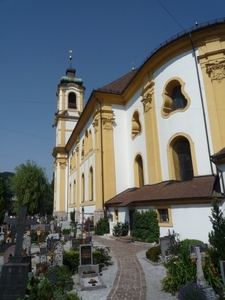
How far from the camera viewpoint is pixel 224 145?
1388 centimetres

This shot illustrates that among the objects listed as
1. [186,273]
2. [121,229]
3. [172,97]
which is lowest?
[186,273]

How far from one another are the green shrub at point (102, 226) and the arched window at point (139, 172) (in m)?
4.24

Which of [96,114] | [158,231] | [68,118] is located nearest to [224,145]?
[158,231]

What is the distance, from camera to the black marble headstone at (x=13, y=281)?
6.01 metres

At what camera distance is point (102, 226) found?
63.8 ft

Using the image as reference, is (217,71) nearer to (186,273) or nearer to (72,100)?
(186,273)

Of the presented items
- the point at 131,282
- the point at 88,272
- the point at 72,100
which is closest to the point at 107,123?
the point at 88,272

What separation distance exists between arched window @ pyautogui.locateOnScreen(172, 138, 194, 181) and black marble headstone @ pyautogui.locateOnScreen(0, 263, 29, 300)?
12330mm

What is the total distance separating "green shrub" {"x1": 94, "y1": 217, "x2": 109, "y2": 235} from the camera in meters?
19.2

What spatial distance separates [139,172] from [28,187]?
83.2 feet

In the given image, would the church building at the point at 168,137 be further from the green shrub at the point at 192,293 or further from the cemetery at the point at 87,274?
the green shrub at the point at 192,293

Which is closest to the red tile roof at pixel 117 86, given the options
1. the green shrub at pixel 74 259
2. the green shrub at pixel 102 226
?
the green shrub at pixel 102 226

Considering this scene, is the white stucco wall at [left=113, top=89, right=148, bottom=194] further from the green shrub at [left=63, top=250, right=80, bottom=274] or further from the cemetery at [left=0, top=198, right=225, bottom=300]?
the cemetery at [left=0, top=198, right=225, bottom=300]

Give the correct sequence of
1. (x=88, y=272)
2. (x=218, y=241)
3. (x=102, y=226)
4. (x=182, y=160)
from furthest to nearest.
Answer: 1. (x=102, y=226)
2. (x=182, y=160)
3. (x=88, y=272)
4. (x=218, y=241)
